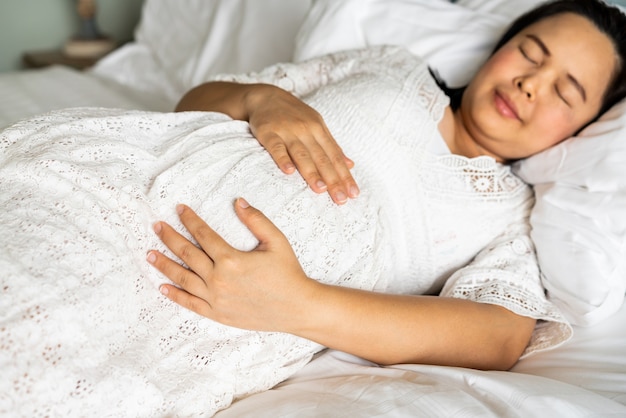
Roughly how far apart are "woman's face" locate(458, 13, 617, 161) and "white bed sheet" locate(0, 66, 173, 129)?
39.9 inches

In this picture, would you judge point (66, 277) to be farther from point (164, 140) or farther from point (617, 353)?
point (617, 353)

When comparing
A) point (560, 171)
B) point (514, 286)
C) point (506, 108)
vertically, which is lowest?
point (514, 286)

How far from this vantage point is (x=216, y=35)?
188 centimetres

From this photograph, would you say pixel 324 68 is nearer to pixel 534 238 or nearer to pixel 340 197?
pixel 340 197

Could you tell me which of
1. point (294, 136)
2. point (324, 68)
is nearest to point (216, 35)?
point (324, 68)

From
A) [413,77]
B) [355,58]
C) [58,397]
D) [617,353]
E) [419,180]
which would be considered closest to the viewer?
[58,397]

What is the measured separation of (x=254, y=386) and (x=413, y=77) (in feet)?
2.35

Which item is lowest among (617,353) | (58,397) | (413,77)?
(617,353)

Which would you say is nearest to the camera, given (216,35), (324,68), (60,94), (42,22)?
(324,68)

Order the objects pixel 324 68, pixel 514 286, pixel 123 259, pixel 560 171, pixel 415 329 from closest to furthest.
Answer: pixel 123 259
pixel 415 329
pixel 514 286
pixel 560 171
pixel 324 68

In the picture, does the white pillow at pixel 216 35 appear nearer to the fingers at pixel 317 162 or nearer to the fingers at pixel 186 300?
the fingers at pixel 317 162

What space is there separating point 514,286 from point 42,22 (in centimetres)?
257

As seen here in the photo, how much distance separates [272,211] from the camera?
900 millimetres

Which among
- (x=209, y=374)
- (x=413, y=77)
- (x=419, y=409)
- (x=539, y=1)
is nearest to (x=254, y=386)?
(x=209, y=374)
